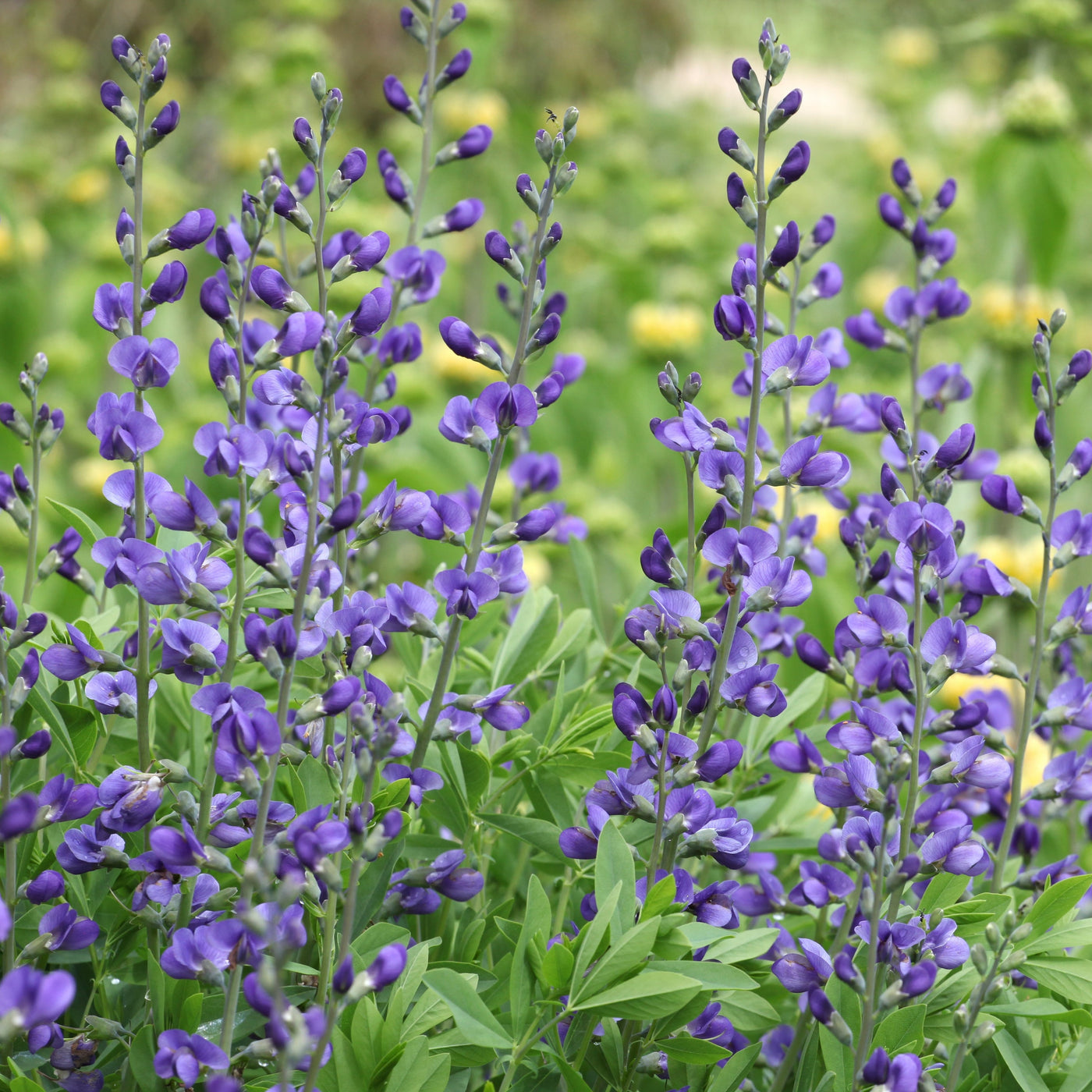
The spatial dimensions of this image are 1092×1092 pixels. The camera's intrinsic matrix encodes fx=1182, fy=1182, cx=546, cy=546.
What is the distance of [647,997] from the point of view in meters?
0.78

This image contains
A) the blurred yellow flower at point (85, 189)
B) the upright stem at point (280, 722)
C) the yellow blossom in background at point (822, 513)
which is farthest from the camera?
the blurred yellow flower at point (85, 189)

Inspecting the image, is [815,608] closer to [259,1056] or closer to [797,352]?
[797,352]

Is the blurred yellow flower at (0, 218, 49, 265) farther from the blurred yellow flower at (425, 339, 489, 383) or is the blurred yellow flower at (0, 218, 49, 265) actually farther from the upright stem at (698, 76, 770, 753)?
the upright stem at (698, 76, 770, 753)

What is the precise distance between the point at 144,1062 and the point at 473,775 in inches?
12.6

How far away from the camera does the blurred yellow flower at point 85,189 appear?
3676 mm

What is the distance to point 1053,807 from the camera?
125 centimetres

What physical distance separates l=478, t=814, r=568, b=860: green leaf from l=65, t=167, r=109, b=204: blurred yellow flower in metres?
3.31

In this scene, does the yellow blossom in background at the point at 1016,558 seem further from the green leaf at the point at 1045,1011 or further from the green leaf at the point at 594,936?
the green leaf at the point at 594,936

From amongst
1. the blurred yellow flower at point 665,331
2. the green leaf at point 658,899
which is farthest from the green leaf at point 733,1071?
the blurred yellow flower at point 665,331

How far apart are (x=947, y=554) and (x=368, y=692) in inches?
17.8

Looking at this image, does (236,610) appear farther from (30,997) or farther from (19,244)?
(19,244)

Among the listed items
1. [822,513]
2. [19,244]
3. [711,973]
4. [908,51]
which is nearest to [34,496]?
[711,973]

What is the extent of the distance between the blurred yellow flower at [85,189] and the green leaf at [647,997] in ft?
11.6

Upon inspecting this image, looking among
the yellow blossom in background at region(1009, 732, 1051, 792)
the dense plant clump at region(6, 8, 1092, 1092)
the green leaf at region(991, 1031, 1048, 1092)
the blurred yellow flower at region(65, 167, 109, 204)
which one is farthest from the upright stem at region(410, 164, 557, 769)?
the blurred yellow flower at region(65, 167, 109, 204)
